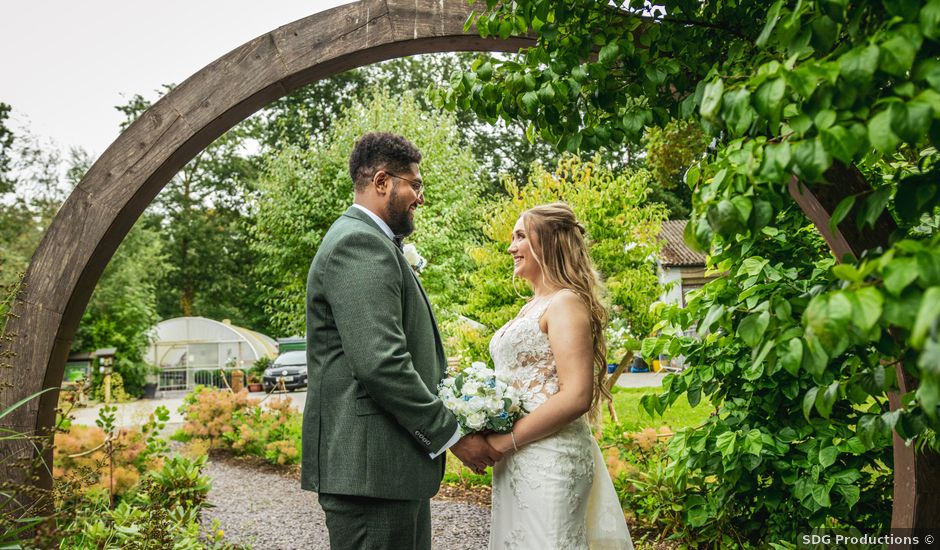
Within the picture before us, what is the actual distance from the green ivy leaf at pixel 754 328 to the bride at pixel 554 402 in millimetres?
1223

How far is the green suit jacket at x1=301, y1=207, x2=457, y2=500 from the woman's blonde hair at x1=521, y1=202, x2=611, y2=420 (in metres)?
0.77

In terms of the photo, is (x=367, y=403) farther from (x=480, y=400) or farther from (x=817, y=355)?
(x=817, y=355)

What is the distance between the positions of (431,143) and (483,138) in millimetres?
15773

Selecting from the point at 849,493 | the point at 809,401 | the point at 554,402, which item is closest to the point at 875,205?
the point at 809,401

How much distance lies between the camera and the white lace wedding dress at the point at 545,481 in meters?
2.71

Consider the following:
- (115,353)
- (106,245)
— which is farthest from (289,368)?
(106,245)

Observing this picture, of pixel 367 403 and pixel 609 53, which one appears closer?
pixel 609 53

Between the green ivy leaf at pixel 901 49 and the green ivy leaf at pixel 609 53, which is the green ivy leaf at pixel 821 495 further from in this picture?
the green ivy leaf at pixel 901 49

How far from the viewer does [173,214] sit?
32.9 m

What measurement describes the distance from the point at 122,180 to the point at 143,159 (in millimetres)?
161

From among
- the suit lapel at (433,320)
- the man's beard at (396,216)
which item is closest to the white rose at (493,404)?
the suit lapel at (433,320)

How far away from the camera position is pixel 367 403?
239cm

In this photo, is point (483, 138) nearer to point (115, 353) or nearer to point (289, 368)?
point (289, 368)

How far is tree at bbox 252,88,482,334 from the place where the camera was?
47.4ft
